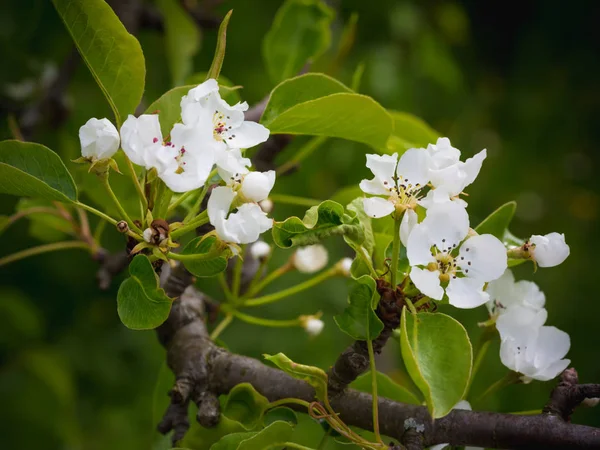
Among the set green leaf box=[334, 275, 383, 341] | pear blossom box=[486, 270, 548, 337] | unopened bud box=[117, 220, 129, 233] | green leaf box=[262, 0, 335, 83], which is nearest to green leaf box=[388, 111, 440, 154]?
green leaf box=[262, 0, 335, 83]

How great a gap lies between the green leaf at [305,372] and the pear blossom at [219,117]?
0.25 metres

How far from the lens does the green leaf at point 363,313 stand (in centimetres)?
77

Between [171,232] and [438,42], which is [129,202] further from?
[438,42]

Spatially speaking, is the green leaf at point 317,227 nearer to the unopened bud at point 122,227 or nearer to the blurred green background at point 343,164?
the unopened bud at point 122,227

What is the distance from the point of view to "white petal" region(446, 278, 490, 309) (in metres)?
0.76

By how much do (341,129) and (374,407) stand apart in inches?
A: 14.0

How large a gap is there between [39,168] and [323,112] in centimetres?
35

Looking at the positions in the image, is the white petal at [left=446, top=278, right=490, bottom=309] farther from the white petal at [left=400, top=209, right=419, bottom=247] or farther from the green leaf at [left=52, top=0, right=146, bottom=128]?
the green leaf at [left=52, top=0, right=146, bottom=128]

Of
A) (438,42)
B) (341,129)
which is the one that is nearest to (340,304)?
(438,42)

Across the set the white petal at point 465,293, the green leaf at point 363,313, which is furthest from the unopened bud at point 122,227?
the white petal at point 465,293

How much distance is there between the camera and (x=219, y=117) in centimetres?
81

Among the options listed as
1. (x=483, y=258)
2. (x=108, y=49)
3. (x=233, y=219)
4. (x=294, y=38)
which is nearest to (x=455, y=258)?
(x=483, y=258)

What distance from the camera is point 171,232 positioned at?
79 centimetres

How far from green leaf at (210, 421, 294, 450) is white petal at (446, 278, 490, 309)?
25 centimetres
